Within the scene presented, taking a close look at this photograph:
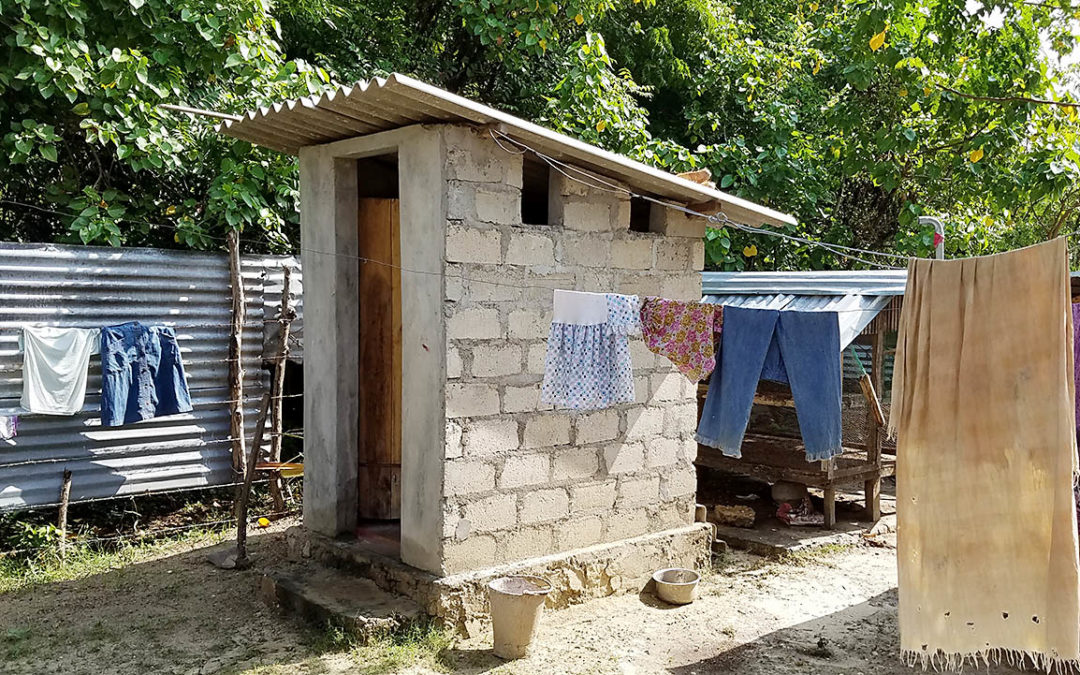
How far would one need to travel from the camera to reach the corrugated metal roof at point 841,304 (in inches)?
A: 293

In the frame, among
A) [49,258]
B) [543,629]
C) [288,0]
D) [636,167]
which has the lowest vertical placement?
[543,629]

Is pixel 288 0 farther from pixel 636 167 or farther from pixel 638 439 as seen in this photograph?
pixel 638 439

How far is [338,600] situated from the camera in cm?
560

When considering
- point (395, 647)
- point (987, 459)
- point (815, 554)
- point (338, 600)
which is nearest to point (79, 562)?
point (338, 600)

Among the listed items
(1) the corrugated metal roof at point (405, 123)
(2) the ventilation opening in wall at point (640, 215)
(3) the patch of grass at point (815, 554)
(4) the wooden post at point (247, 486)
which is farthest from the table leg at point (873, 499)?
(4) the wooden post at point (247, 486)

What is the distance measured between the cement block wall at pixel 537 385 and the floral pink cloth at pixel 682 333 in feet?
1.93

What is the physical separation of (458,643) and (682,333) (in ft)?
8.03

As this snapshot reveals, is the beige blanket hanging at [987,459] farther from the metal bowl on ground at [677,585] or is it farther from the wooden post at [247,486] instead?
the wooden post at [247,486]

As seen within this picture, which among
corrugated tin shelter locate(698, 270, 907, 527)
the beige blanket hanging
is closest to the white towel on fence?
corrugated tin shelter locate(698, 270, 907, 527)

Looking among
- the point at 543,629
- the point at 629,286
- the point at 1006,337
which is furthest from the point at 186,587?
the point at 1006,337

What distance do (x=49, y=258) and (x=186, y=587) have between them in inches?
107

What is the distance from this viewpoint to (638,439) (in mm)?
6496

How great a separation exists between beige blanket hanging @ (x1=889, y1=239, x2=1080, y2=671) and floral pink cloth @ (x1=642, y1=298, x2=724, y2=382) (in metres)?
1.70

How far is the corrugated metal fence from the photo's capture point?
6.61 metres
